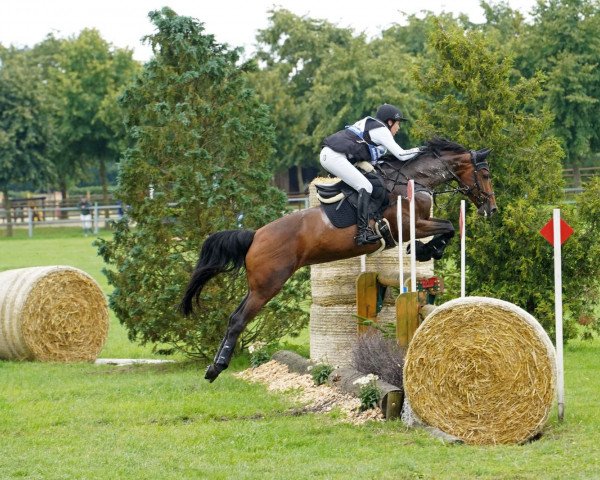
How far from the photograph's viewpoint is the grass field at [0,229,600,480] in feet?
24.0

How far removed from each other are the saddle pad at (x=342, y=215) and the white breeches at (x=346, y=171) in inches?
7.4

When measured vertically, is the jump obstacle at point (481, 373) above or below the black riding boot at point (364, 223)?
below

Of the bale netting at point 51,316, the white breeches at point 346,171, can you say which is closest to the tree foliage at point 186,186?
the bale netting at point 51,316

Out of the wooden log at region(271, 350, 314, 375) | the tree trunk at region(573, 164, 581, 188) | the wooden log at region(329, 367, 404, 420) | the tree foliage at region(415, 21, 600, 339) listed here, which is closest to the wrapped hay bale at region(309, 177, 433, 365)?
the wooden log at region(271, 350, 314, 375)

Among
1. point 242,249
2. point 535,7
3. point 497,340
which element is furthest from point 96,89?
point 497,340

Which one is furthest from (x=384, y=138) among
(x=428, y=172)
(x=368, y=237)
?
(x=368, y=237)

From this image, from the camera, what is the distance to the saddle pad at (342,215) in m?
11.0

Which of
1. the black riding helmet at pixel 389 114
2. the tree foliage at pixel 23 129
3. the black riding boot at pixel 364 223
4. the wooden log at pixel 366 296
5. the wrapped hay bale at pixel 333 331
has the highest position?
the tree foliage at pixel 23 129

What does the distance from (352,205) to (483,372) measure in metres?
3.17

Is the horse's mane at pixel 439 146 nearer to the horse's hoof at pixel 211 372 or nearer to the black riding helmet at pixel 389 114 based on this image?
the black riding helmet at pixel 389 114

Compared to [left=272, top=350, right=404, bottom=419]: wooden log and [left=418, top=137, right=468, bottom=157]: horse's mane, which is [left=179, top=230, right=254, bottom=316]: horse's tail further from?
[left=418, top=137, right=468, bottom=157]: horse's mane

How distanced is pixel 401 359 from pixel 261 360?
3562mm

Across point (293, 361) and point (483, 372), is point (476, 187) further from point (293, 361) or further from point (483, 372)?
point (483, 372)

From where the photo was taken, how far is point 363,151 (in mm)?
11039
